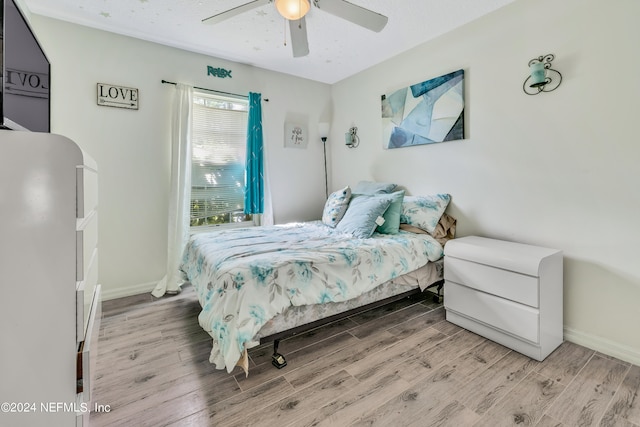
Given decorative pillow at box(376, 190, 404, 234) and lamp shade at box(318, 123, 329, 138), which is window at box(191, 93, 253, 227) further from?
decorative pillow at box(376, 190, 404, 234)

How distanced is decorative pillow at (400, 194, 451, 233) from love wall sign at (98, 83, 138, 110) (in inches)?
108

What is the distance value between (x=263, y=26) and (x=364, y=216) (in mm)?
1887

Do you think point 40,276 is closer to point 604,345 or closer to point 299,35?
point 299,35

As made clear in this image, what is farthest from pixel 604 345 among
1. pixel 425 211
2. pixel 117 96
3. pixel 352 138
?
pixel 117 96

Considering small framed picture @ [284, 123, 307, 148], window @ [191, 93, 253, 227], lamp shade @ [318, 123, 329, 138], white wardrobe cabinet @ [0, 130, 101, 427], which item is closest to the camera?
white wardrobe cabinet @ [0, 130, 101, 427]

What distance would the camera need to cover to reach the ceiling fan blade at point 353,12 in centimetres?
180

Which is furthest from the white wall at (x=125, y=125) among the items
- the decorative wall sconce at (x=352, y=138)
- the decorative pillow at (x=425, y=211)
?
the decorative pillow at (x=425, y=211)

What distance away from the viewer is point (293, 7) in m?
1.82

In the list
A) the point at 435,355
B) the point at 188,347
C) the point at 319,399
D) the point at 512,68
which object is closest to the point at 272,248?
the point at 188,347

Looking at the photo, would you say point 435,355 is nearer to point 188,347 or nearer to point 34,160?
point 188,347

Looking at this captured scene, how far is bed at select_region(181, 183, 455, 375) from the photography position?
1.62 metres

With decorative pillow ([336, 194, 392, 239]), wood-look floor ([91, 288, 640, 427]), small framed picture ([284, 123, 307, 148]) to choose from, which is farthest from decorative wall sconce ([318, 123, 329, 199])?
wood-look floor ([91, 288, 640, 427])

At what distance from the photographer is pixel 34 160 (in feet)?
2.76

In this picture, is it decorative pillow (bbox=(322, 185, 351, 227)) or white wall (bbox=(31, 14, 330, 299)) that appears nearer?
white wall (bbox=(31, 14, 330, 299))
